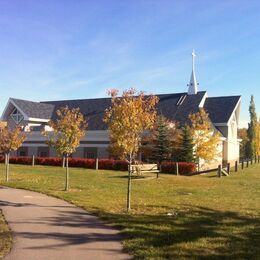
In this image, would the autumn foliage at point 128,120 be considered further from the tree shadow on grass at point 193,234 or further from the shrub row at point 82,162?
the shrub row at point 82,162

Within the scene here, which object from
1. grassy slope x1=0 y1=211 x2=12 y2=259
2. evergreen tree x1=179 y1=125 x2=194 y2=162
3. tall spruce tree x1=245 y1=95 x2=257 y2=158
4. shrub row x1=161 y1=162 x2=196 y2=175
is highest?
tall spruce tree x1=245 y1=95 x2=257 y2=158

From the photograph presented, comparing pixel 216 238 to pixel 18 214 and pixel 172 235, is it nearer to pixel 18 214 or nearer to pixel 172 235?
pixel 172 235

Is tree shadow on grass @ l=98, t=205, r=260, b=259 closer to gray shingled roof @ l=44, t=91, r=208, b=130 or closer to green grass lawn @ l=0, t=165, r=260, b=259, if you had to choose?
green grass lawn @ l=0, t=165, r=260, b=259

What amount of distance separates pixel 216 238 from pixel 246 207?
5.49m

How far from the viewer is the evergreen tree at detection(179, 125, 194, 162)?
1368 inches

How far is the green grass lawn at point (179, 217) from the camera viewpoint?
8.26 metres

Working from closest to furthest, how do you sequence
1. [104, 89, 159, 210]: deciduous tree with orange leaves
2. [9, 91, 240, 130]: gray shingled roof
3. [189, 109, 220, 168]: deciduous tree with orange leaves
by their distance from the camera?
[104, 89, 159, 210]: deciduous tree with orange leaves → [189, 109, 220, 168]: deciduous tree with orange leaves → [9, 91, 240, 130]: gray shingled roof

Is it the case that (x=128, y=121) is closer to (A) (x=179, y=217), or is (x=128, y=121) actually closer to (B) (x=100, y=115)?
(A) (x=179, y=217)

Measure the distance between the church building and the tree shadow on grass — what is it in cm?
2792

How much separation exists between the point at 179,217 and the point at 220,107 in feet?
113

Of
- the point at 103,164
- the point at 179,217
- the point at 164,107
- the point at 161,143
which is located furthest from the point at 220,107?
the point at 179,217

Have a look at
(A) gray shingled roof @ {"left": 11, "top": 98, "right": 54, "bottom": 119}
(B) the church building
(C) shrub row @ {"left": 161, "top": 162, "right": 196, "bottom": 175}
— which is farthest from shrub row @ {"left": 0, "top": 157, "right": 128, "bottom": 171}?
(A) gray shingled roof @ {"left": 11, "top": 98, "right": 54, "bottom": 119}

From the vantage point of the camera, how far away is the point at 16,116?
48375 millimetres

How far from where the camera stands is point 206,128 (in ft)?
119
